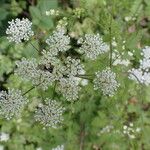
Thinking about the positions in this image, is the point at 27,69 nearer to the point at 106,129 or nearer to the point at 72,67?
the point at 72,67

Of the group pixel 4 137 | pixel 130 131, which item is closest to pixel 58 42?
pixel 130 131

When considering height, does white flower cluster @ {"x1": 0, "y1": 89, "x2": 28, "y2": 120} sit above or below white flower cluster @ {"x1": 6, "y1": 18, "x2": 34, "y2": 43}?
below

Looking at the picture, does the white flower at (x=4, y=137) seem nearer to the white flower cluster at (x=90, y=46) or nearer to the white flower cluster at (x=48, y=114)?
the white flower cluster at (x=48, y=114)

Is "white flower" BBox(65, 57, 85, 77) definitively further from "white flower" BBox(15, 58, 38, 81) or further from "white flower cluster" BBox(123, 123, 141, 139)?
"white flower cluster" BBox(123, 123, 141, 139)

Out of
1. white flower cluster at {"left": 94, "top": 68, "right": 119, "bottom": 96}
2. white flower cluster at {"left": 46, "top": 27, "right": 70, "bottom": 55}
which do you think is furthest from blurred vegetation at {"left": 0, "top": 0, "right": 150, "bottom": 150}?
white flower cluster at {"left": 46, "top": 27, "right": 70, "bottom": 55}

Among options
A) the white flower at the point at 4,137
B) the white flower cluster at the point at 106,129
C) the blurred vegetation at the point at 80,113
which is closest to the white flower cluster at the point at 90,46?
the blurred vegetation at the point at 80,113

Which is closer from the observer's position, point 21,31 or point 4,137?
point 21,31

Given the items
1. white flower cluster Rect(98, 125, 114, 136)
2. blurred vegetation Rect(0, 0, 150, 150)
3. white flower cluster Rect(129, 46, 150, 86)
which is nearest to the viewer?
white flower cluster Rect(129, 46, 150, 86)
